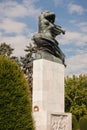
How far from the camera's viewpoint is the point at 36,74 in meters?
14.7

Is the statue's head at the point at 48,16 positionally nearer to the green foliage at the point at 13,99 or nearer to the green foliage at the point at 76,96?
the green foliage at the point at 13,99

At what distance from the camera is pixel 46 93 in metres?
14.6

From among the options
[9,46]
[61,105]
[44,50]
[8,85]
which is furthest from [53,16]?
[9,46]

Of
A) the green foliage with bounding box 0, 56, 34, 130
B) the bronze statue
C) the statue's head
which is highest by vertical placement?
the statue's head

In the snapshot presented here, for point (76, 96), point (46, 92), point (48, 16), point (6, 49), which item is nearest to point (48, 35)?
point (48, 16)

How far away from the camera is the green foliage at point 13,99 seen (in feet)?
27.1

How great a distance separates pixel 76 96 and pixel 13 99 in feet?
126

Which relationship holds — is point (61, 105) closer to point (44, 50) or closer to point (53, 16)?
point (44, 50)

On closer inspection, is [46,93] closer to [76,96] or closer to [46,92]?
[46,92]

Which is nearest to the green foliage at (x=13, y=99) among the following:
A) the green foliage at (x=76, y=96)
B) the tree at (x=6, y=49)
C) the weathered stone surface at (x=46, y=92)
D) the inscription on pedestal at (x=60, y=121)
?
the weathered stone surface at (x=46, y=92)

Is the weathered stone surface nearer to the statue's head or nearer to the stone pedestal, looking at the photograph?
the stone pedestal

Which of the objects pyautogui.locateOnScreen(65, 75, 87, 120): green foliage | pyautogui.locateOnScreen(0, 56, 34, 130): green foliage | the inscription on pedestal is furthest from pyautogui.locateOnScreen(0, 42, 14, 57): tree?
pyautogui.locateOnScreen(0, 56, 34, 130): green foliage

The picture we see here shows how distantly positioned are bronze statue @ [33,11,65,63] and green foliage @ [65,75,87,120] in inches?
1142

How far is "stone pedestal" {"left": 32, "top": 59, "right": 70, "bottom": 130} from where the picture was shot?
14.1m
